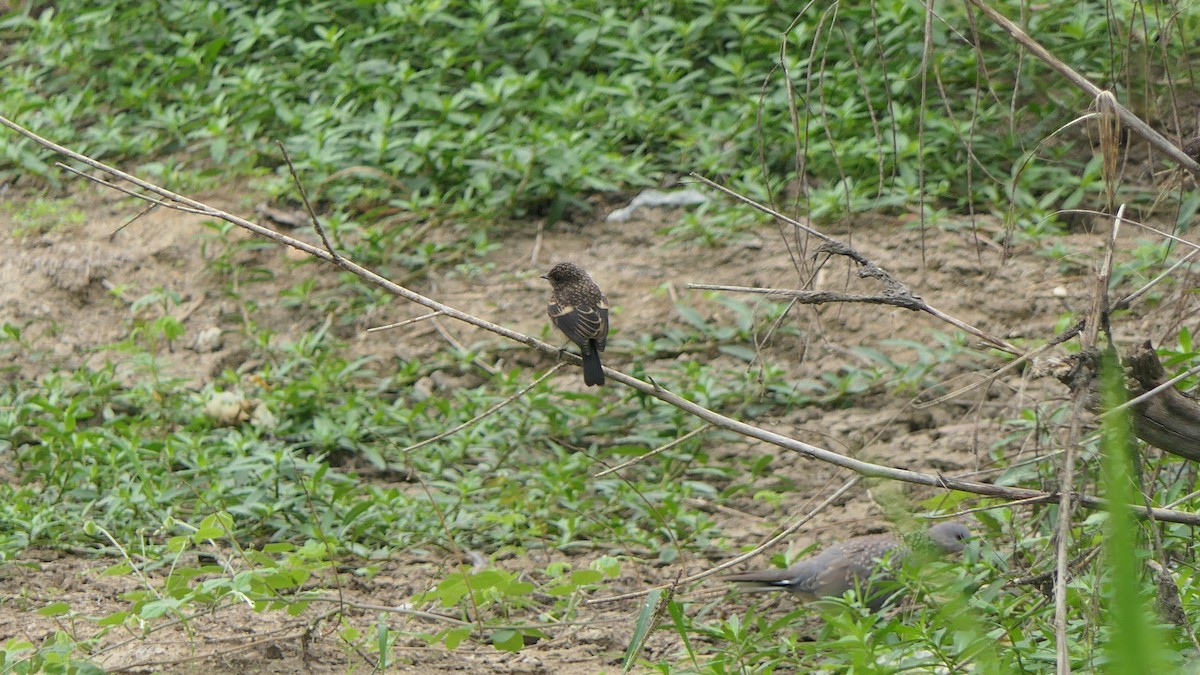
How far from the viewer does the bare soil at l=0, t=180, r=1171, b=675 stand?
397 cm

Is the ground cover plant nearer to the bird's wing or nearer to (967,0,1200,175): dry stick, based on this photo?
(967,0,1200,175): dry stick

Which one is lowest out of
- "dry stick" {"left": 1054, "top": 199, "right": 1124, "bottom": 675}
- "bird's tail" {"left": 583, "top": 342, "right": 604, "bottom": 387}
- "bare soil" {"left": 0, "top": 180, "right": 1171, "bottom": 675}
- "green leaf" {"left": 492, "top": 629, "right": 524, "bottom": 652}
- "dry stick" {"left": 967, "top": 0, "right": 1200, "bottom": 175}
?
"bare soil" {"left": 0, "top": 180, "right": 1171, "bottom": 675}

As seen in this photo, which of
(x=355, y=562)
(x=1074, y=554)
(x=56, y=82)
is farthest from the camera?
(x=56, y=82)

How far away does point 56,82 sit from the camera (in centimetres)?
877

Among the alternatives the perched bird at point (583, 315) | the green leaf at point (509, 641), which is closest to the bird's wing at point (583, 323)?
the perched bird at point (583, 315)

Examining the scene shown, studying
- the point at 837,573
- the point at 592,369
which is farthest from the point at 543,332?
the point at 837,573

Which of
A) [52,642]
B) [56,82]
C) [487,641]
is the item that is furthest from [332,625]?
[56,82]

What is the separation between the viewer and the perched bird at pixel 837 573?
4227 millimetres

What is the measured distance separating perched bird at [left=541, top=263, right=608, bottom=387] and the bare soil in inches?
26.9

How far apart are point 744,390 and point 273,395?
223cm

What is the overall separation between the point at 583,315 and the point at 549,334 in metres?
1.70

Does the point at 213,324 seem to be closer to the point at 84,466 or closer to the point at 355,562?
the point at 84,466

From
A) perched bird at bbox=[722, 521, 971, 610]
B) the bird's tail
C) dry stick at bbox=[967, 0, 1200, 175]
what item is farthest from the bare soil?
dry stick at bbox=[967, 0, 1200, 175]

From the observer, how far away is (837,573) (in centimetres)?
430
